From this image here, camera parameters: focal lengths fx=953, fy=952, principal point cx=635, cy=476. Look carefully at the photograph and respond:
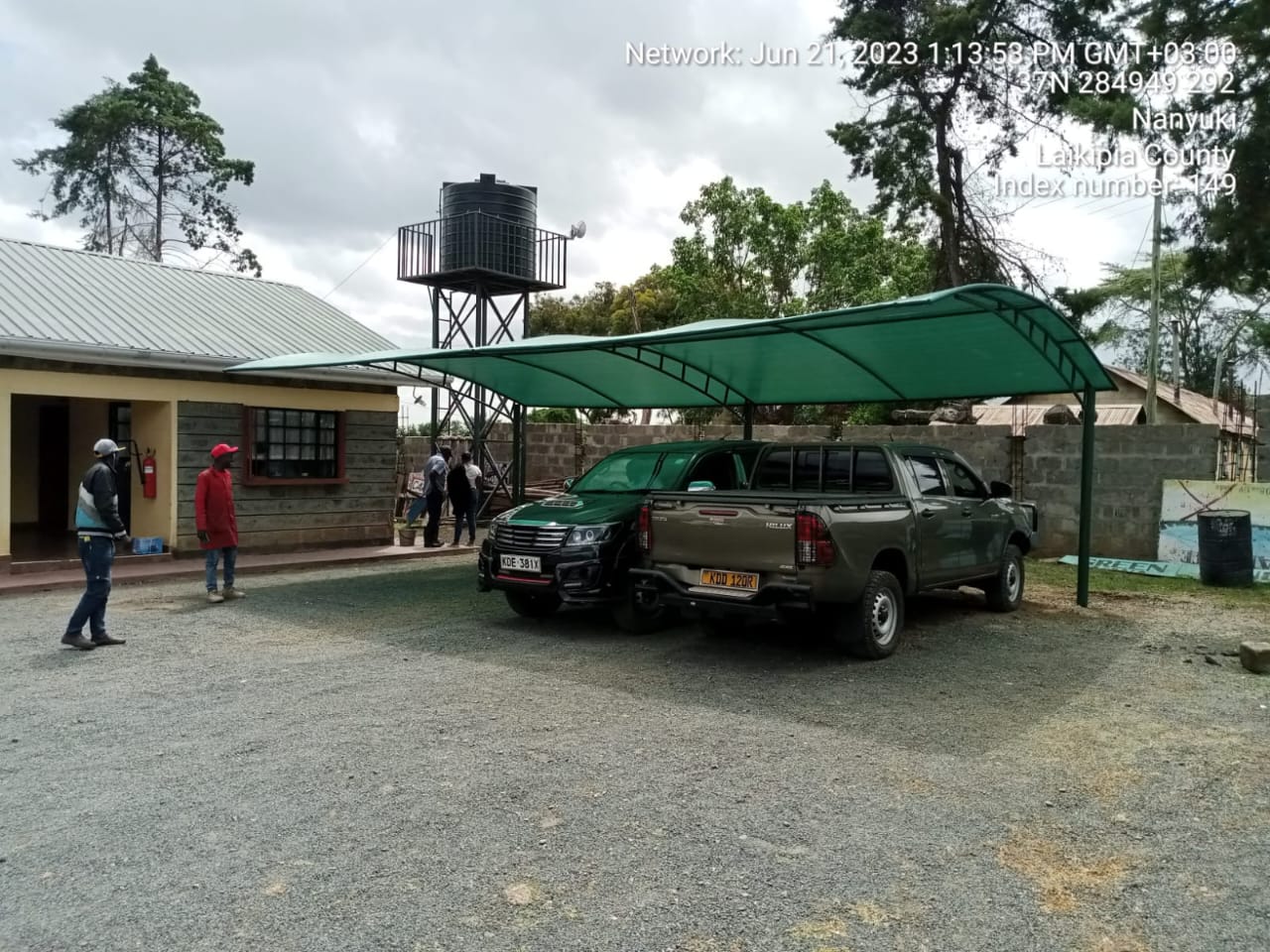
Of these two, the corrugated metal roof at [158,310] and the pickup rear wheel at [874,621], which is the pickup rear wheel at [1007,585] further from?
the corrugated metal roof at [158,310]

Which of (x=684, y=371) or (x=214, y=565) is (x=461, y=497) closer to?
(x=684, y=371)

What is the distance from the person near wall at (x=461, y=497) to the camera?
50.2 feet

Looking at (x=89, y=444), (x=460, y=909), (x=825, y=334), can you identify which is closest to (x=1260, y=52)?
(x=825, y=334)

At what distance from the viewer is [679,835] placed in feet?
13.7

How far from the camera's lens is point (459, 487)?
50.5 ft

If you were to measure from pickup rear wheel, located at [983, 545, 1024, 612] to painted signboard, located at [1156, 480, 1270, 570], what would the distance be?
4.08 metres

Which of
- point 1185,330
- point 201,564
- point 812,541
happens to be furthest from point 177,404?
point 1185,330

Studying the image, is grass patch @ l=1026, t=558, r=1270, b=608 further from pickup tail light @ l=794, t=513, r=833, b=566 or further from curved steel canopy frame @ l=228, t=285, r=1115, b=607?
pickup tail light @ l=794, t=513, r=833, b=566

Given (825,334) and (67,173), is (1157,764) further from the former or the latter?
(67,173)

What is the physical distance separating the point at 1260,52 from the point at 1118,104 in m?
2.01

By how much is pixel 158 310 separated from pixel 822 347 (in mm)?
9537

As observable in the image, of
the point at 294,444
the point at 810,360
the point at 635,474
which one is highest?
the point at 810,360

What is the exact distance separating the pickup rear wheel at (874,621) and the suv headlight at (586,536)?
2173 millimetres

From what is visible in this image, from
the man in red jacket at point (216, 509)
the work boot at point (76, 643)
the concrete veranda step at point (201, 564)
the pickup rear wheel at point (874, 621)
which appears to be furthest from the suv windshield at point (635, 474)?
the concrete veranda step at point (201, 564)
